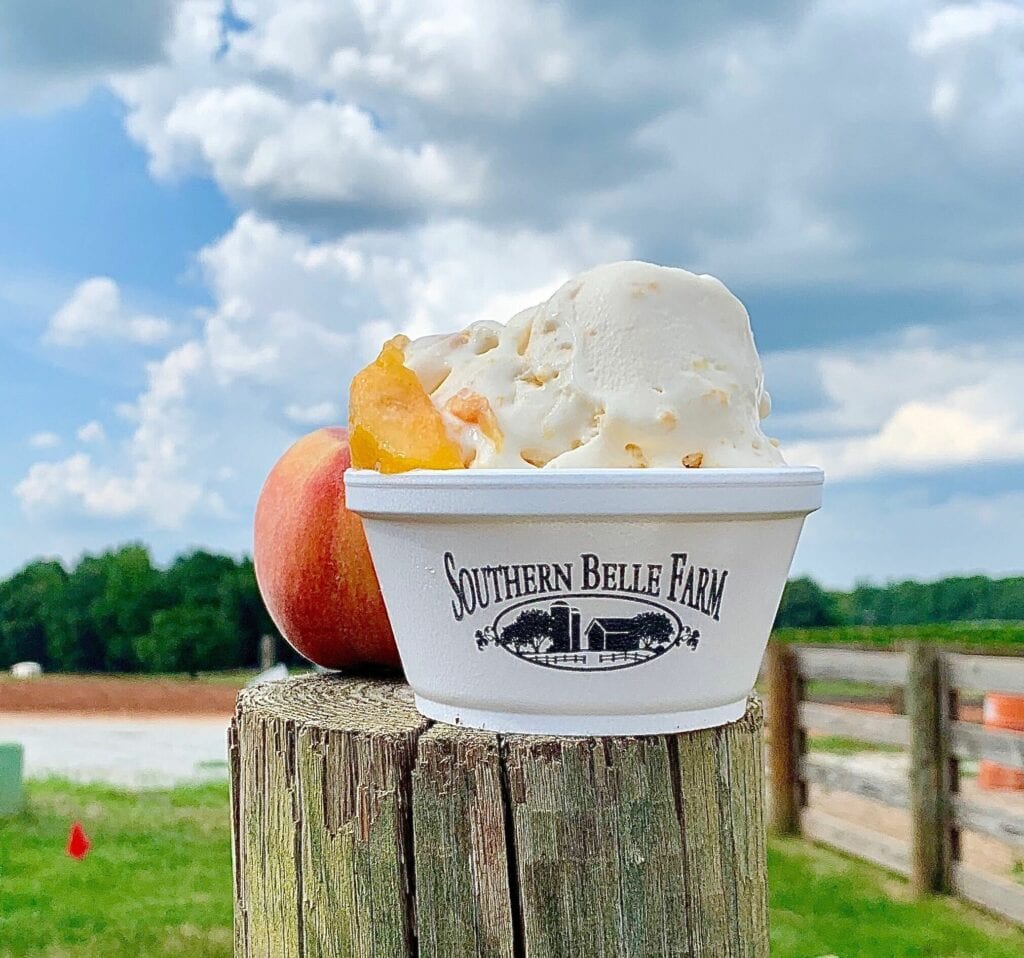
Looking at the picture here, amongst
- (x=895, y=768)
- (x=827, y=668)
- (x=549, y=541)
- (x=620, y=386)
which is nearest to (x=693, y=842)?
(x=549, y=541)

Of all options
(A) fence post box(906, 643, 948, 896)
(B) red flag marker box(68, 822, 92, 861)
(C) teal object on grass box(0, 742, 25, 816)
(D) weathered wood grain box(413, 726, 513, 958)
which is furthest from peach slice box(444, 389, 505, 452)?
(C) teal object on grass box(0, 742, 25, 816)

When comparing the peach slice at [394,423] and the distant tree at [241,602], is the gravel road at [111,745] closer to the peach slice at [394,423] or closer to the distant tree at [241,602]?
the distant tree at [241,602]

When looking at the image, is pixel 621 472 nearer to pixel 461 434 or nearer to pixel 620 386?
pixel 620 386

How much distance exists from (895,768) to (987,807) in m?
1.97

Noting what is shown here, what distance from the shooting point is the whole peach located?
1.88 metres

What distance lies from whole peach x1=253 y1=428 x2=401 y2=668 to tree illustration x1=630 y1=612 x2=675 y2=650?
24.6 inches

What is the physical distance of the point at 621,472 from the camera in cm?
131

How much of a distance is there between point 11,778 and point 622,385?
5087 mm

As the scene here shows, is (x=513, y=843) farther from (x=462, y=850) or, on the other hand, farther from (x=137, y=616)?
(x=137, y=616)

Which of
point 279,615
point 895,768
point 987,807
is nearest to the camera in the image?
point 279,615

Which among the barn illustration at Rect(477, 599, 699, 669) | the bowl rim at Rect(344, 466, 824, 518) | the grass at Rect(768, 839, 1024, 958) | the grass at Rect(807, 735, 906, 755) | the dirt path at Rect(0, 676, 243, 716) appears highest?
the bowl rim at Rect(344, 466, 824, 518)

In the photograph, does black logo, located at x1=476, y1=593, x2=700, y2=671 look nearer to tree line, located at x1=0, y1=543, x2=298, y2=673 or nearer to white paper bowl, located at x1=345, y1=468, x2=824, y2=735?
white paper bowl, located at x1=345, y1=468, x2=824, y2=735

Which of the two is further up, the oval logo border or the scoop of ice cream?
the scoop of ice cream

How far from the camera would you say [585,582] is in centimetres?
135
